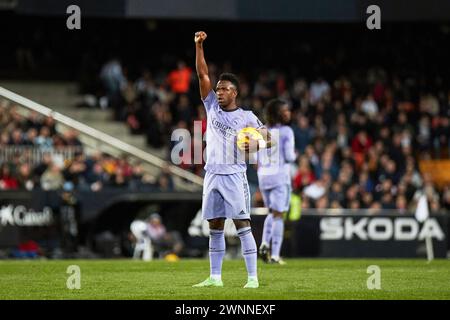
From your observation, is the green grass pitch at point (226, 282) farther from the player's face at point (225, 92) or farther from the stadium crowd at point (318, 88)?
the stadium crowd at point (318, 88)

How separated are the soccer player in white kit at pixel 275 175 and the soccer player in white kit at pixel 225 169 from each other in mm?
5157

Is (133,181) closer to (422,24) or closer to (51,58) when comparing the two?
(51,58)

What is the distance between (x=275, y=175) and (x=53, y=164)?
832 cm

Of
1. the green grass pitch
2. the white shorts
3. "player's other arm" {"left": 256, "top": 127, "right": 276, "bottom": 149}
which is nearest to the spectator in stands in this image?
the green grass pitch

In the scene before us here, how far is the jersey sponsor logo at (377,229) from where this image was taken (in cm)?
2475

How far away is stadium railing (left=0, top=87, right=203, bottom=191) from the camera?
27172 millimetres

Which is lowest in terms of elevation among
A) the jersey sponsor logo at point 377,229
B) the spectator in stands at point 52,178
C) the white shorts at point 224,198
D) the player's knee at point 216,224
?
the jersey sponsor logo at point 377,229

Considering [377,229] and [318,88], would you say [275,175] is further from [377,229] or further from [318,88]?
[318,88]

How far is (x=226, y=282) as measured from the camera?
1388cm

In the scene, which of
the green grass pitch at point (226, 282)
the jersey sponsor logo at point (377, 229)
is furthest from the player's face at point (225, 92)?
the jersey sponsor logo at point (377, 229)

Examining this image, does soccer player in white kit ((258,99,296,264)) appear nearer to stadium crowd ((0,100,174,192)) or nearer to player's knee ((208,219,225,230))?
player's knee ((208,219,225,230))

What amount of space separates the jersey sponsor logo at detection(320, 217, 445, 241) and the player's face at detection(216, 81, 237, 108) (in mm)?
12283
